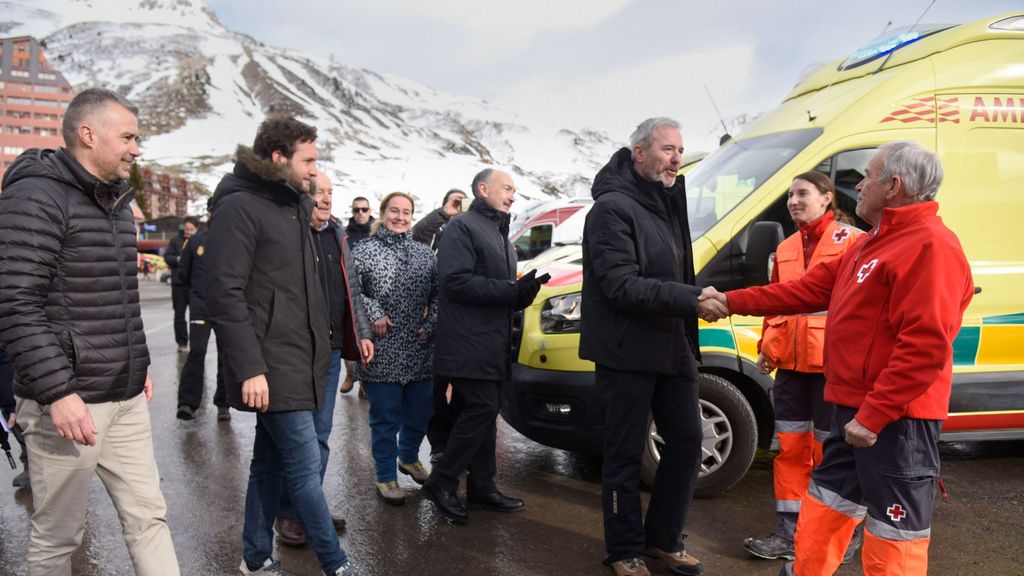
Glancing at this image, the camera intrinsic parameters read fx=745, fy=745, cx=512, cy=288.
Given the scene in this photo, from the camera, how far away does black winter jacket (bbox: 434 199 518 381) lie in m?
4.00

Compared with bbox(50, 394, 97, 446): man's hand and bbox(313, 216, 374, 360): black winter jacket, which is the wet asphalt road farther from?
bbox(50, 394, 97, 446): man's hand

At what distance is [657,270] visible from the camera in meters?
3.25

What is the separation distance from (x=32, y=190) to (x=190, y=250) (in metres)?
5.43

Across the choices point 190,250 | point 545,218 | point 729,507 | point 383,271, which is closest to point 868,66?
point 729,507

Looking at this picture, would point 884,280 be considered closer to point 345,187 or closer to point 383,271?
point 383,271

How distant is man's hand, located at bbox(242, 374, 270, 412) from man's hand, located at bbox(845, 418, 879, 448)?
80.0 inches

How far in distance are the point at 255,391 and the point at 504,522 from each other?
5.92 ft

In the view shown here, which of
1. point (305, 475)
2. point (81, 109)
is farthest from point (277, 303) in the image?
point (81, 109)

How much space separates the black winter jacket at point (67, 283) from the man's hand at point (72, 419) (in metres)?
0.03

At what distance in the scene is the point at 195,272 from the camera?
719 centimetres

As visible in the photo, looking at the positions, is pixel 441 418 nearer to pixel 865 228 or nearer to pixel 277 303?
pixel 277 303

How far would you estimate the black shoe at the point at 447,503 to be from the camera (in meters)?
4.01

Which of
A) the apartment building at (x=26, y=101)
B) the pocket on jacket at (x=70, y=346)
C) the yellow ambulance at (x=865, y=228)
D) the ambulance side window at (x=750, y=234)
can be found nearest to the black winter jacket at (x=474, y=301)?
the yellow ambulance at (x=865, y=228)

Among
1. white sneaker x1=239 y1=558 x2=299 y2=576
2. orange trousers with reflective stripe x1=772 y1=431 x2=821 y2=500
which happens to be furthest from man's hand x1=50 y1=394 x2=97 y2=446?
orange trousers with reflective stripe x1=772 y1=431 x2=821 y2=500
